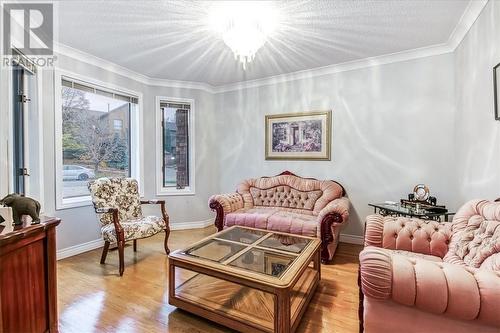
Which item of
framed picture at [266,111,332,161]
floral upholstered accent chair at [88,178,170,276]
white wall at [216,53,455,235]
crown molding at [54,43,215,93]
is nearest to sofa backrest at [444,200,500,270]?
white wall at [216,53,455,235]

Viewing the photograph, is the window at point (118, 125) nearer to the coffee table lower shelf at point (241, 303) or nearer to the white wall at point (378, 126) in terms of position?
the white wall at point (378, 126)

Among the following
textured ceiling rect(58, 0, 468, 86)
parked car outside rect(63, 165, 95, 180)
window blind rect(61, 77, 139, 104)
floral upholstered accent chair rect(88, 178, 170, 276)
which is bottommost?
floral upholstered accent chair rect(88, 178, 170, 276)

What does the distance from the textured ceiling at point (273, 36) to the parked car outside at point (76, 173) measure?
155 cm

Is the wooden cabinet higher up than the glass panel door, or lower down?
lower down

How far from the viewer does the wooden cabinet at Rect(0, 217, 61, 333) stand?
1.26 metres

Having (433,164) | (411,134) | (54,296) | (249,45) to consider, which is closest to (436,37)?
(411,134)

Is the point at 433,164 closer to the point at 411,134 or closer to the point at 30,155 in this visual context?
the point at 411,134

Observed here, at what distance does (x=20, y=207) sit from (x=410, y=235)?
2.77 m

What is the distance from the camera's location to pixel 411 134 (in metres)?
3.24

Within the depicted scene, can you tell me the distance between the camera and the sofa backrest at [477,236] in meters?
1.36

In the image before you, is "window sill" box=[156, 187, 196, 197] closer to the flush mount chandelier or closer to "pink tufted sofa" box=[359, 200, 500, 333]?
the flush mount chandelier

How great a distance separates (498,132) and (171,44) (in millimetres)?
3309

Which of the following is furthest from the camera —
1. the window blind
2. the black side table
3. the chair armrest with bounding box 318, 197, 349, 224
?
the window blind

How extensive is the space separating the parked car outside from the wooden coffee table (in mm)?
2144
